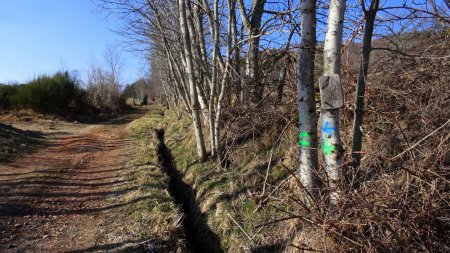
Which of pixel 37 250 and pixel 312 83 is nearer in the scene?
pixel 312 83

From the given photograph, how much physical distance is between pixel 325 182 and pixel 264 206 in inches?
71.8

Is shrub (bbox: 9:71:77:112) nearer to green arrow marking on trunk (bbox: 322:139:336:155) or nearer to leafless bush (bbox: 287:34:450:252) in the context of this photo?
leafless bush (bbox: 287:34:450:252)

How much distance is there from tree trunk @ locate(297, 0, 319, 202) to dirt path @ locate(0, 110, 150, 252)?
2861 millimetres

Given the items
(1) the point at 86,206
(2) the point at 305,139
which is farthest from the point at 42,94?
(2) the point at 305,139

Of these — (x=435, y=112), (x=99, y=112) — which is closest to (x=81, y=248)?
(x=435, y=112)

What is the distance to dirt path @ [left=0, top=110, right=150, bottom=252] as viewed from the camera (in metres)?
5.35

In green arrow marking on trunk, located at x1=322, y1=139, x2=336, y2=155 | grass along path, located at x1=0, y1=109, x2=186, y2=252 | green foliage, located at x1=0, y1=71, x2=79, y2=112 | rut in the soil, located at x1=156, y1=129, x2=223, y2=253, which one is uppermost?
green foliage, located at x1=0, y1=71, x2=79, y2=112

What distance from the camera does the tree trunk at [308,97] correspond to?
4.23 meters

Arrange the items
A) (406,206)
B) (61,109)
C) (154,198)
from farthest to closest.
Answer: (61,109) → (154,198) → (406,206)

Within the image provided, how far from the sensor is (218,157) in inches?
321

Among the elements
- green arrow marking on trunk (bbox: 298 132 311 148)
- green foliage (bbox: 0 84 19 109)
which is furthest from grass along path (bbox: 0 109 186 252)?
green foliage (bbox: 0 84 19 109)

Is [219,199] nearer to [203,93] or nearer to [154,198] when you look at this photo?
[154,198]

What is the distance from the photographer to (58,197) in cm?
725

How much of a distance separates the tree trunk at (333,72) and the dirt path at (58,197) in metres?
3.15
